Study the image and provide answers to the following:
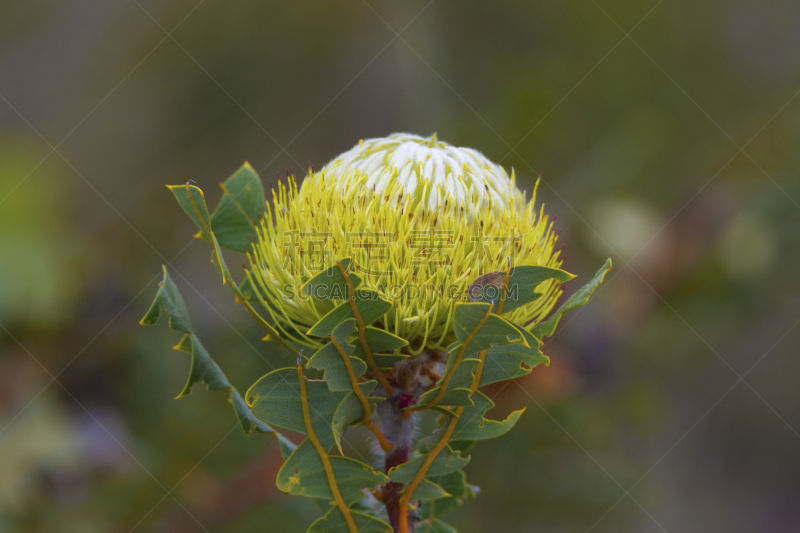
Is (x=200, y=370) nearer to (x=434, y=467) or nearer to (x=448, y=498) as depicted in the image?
(x=434, y=467)

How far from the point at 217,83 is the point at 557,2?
10.1 ft

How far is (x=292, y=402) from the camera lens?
4.91ft

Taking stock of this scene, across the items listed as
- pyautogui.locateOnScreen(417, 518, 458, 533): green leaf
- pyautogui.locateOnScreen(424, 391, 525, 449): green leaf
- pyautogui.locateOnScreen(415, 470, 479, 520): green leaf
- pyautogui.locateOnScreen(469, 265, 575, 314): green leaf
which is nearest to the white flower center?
pyautogui.locateOnScreen(469, 265, 575, 314): green leaf

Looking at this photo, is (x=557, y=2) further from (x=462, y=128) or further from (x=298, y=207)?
(x=298, y=207)

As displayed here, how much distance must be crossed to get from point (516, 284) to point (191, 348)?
877mm

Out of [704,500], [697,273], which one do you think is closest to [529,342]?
[697,273]

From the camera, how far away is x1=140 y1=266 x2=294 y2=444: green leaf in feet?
4.87

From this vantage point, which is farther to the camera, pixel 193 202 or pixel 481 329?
pixel 193 202

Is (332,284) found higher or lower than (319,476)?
higher

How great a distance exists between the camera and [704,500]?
235 inches

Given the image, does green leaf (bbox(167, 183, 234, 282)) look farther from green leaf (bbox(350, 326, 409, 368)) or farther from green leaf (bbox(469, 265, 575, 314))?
green leaf (bbox(469, 265, 575, 314))

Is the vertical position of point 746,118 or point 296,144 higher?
point 746,118

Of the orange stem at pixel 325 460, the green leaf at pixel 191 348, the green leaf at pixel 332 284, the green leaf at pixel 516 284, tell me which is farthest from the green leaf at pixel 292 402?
the green leaf at pixel 516 284

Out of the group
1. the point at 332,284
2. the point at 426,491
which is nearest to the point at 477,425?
the point at 426,491
